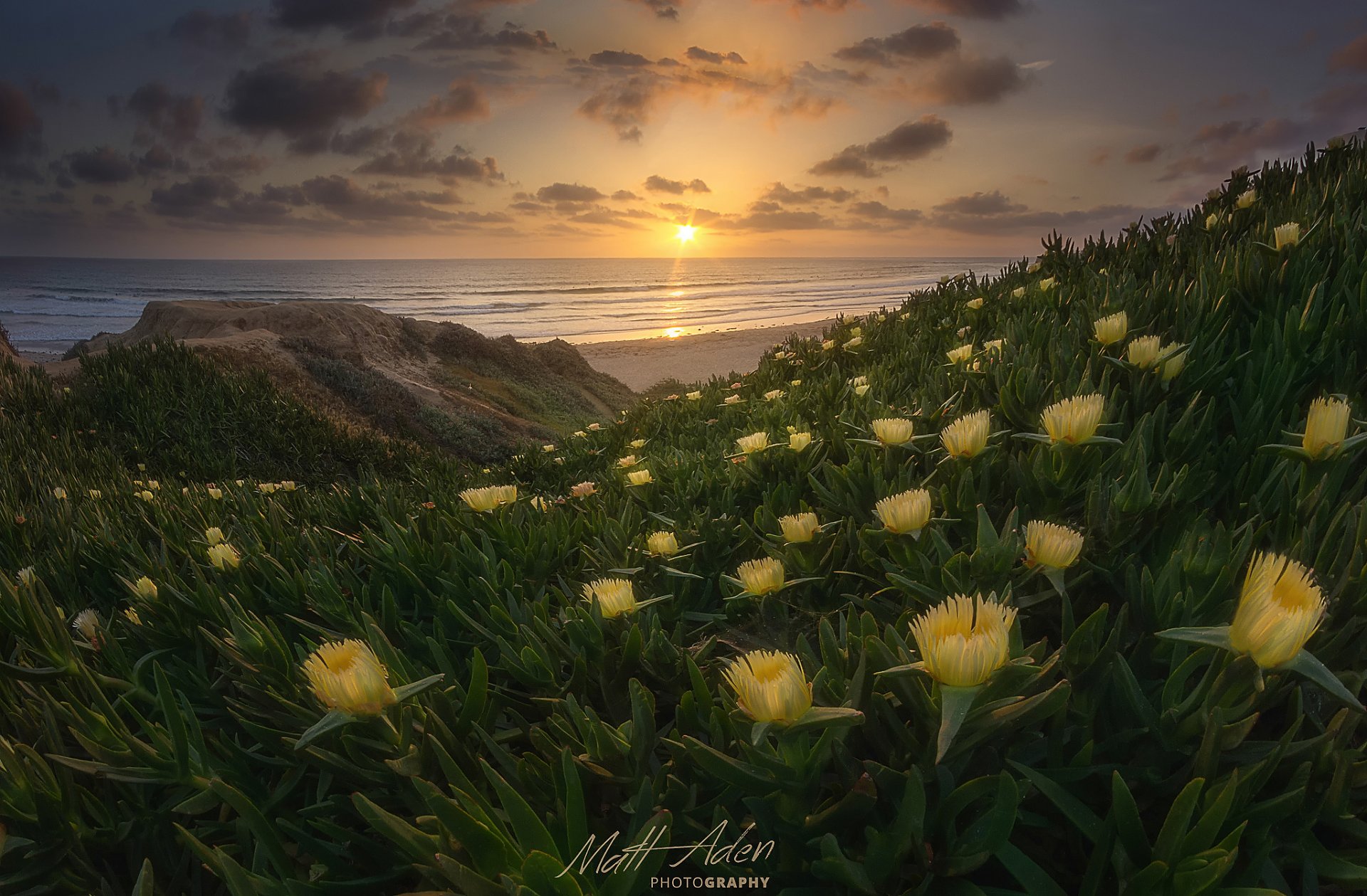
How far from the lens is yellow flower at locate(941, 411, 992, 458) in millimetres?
1085

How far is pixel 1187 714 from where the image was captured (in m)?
0.65

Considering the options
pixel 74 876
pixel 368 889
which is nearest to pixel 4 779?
pixel 74 876

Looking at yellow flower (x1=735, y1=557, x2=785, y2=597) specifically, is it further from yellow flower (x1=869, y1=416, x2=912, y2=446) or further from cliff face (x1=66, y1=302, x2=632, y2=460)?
cliff face (x1=66, y1=302, x2=632, y2=460)

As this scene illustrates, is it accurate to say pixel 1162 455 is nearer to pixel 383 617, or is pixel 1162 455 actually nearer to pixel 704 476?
pixel 704 476

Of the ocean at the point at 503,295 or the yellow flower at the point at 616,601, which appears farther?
the ocean at the point at 503,295

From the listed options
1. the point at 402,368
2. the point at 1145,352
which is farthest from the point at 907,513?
the point at 402,368

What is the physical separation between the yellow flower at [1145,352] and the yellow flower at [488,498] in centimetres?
123

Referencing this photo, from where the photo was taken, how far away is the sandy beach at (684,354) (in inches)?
688

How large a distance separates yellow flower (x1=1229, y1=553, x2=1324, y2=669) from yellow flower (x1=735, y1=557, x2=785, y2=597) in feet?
1.71

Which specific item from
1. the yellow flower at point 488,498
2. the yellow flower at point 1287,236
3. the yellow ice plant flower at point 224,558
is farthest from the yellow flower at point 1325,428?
the yellow ice plant flower at point 224,558

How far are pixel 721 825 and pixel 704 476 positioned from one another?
134cm

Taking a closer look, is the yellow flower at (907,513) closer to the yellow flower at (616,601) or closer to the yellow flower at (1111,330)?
the yellow flower at (616,601)

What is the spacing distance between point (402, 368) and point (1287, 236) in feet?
34.9

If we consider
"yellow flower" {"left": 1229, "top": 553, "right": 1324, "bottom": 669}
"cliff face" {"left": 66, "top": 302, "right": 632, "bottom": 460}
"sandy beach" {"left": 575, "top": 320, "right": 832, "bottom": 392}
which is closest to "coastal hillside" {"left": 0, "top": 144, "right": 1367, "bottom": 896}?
"yellow flower" {"left": 1229, "top": 553, "right": 1324, "bottom": 669}
